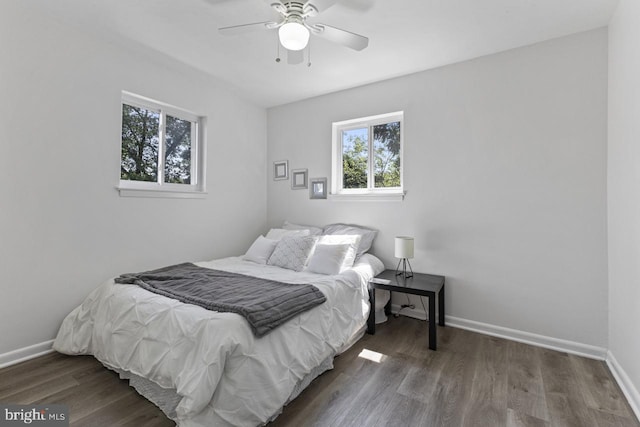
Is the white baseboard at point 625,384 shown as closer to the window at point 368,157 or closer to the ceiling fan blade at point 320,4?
A: the window at point 368,157

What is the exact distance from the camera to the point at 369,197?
329 cm

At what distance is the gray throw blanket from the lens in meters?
1.63

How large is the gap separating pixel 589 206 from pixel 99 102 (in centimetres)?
407

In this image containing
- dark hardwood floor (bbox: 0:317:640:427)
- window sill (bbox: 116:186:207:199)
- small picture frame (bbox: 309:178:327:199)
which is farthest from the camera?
A: small picture frame (bbox: 309:178:327:199)

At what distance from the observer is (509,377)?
1.99m

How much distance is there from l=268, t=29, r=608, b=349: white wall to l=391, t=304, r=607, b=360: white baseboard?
4 centimetres

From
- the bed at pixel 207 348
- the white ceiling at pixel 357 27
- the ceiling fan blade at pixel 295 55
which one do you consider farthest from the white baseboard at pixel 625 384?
the ceiling fan blade at pixel 295 55

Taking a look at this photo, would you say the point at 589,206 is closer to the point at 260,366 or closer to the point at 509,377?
the point at 509,377

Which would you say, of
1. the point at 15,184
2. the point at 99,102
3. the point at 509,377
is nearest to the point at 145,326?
the point at 15,184

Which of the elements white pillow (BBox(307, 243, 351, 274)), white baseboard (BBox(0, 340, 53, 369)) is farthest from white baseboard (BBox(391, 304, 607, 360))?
white baseboard (BBox(0, 340, 53, 369))

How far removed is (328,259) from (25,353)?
237 cm

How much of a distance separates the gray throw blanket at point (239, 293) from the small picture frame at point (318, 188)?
5.13 feet

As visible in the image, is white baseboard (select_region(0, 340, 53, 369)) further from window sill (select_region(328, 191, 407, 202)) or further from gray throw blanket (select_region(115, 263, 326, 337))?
window sill (select_region(328, 191, 407, 202))

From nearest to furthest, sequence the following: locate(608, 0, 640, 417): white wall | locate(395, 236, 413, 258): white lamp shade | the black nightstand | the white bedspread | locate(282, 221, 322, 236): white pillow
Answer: the white bedspread → locate(608, 0, 640, 417): white wall → the black nightstand → locate(395, 236, 413, 258): white lamp shade → locate(282, 221, 322, 236): white pillow
